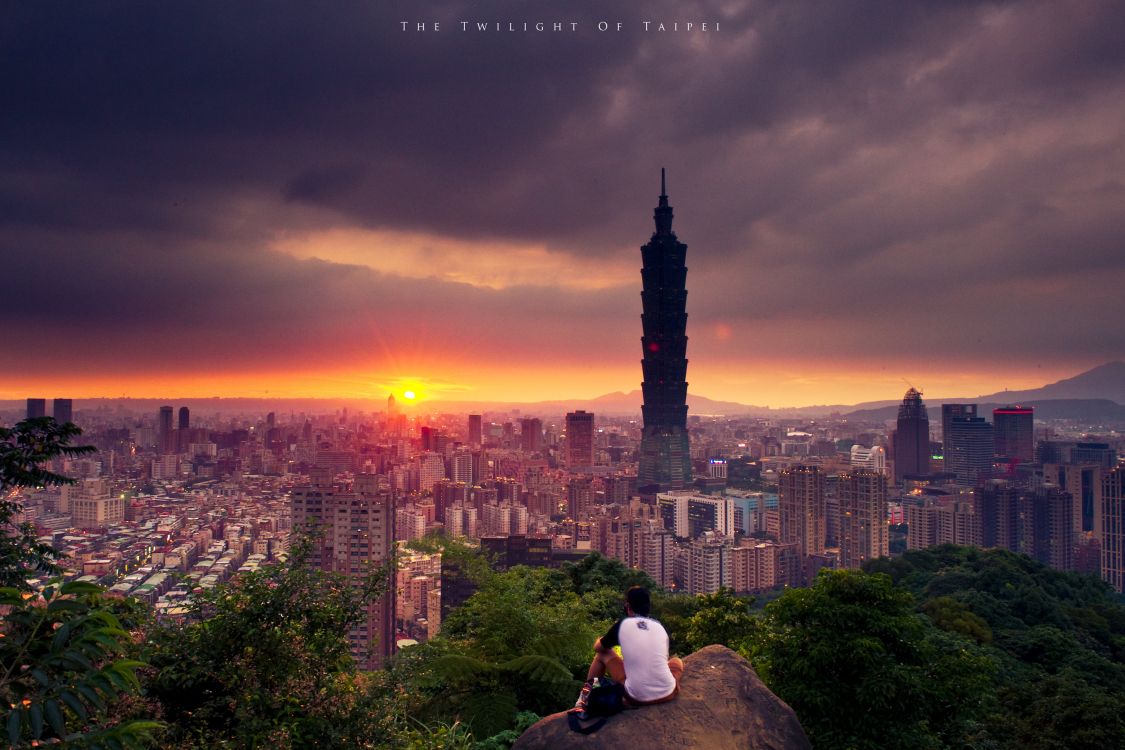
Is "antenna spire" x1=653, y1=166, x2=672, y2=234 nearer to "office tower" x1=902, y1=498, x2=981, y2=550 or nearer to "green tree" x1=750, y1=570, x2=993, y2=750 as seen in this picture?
"office tower" x1=902, y1=498, x2=981, y2=550

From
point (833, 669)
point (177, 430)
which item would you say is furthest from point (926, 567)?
point (177, 430)

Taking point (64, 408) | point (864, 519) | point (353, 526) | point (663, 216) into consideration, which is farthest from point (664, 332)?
point (64, 408)

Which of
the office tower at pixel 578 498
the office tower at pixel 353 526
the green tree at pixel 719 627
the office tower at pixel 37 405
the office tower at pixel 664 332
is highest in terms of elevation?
the office tower at pixel 664 332

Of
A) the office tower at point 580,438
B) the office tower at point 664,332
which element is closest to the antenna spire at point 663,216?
the office tower at point 664,332

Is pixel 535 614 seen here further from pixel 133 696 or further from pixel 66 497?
pixel 66 497

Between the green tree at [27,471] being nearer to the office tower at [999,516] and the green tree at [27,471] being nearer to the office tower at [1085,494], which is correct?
the office tower at [999,516]

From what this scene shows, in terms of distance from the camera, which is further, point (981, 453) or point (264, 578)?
point (981, 453)
